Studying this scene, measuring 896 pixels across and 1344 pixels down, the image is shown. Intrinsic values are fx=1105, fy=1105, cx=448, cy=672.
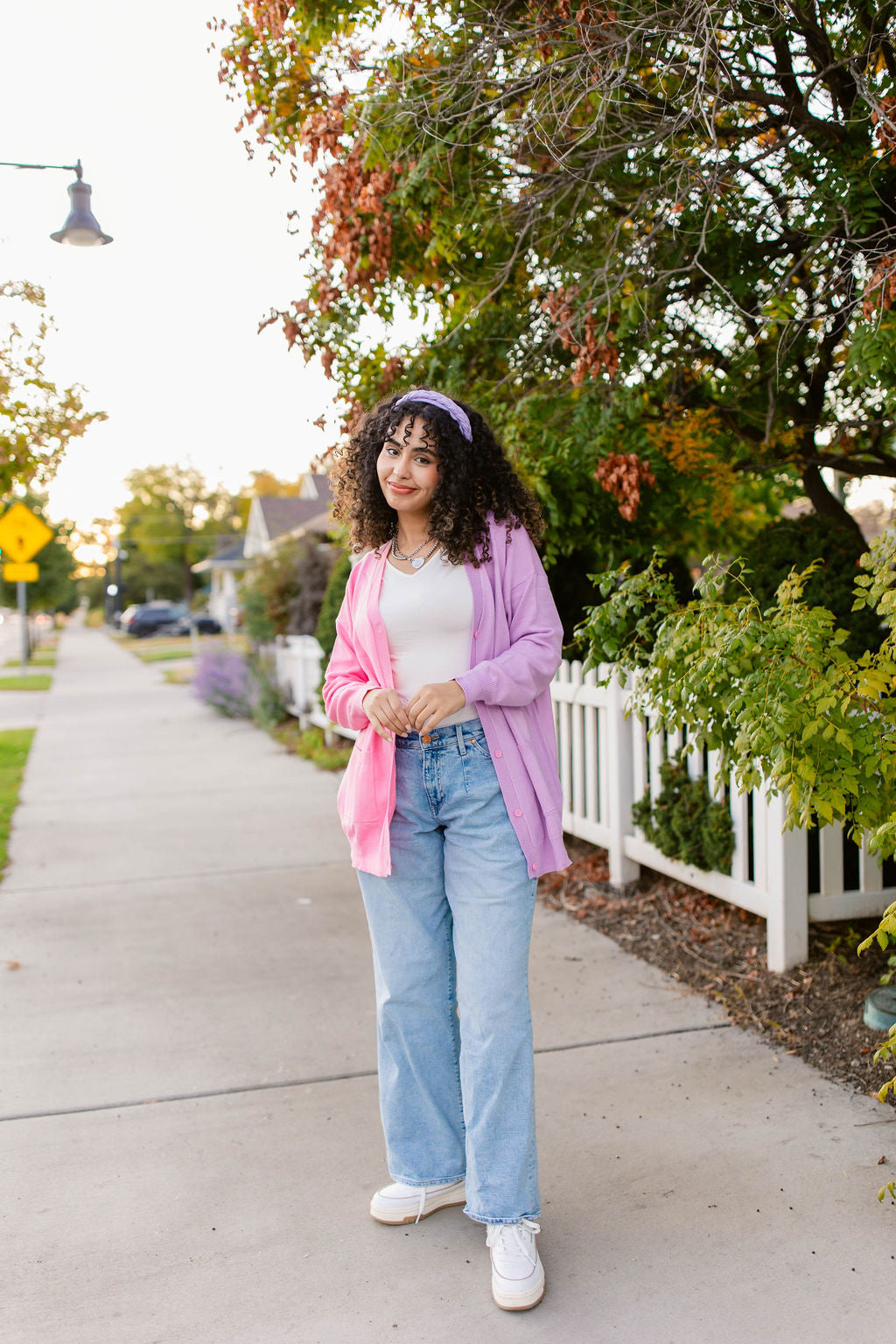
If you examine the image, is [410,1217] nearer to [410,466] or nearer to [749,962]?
[410,466]

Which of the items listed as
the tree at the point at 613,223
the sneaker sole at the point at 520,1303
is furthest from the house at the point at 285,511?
the sneaker sole at the point at 520,1303

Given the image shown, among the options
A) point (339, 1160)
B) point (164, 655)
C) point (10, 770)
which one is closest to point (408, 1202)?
point (339, 1160)

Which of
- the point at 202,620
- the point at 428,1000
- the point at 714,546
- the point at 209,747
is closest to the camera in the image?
the point at 428,1000

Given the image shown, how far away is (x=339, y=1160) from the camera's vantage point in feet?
10.1

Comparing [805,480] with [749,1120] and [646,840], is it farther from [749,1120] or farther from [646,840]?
[749,1120]

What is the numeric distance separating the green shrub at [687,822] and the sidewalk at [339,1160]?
0.52 meters

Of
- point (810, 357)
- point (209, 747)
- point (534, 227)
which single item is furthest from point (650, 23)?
point (209, 747)

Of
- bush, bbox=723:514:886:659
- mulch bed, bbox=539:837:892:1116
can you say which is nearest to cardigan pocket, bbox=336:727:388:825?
mulch bed, bbox=539:837:892:1116

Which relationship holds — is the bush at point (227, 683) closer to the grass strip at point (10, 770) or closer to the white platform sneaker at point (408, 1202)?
the grass strip at point (10, 770)

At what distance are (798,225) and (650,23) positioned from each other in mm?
951

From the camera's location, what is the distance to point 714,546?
660 cm

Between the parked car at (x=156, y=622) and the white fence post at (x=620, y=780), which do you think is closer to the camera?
the white fence post at (x=620, y=780)

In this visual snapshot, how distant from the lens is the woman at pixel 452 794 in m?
2.49

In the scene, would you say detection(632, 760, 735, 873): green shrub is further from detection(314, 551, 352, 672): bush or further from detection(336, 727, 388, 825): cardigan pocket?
detection(314, 551, 352, 672): bush
